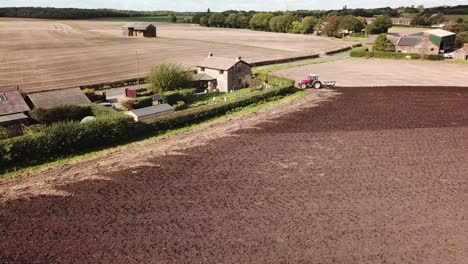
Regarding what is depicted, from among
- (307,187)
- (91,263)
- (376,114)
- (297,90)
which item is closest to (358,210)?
(307,187)

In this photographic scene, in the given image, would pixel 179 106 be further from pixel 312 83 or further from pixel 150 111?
pixel 312 83

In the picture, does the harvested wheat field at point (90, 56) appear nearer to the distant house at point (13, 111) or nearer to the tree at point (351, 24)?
the distant house at point (13, 111)

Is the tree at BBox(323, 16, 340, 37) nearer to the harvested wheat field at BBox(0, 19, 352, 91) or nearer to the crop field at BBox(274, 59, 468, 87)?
the harvested wheat field at BBox(0, 19, 352, 91)

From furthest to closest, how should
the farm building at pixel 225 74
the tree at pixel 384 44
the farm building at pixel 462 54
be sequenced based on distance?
the tree at pixel 384 44
the farm building at pixel 462 54
the farm building at pixel 225 74

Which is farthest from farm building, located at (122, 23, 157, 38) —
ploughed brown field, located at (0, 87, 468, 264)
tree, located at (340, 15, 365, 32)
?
ploughed brown field, located at (0, 87, 468, 264)

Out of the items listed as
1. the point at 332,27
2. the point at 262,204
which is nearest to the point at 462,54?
the point at 332,27

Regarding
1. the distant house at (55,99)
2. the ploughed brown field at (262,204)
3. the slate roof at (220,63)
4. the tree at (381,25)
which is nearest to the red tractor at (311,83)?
the slate roof at (220,63)
